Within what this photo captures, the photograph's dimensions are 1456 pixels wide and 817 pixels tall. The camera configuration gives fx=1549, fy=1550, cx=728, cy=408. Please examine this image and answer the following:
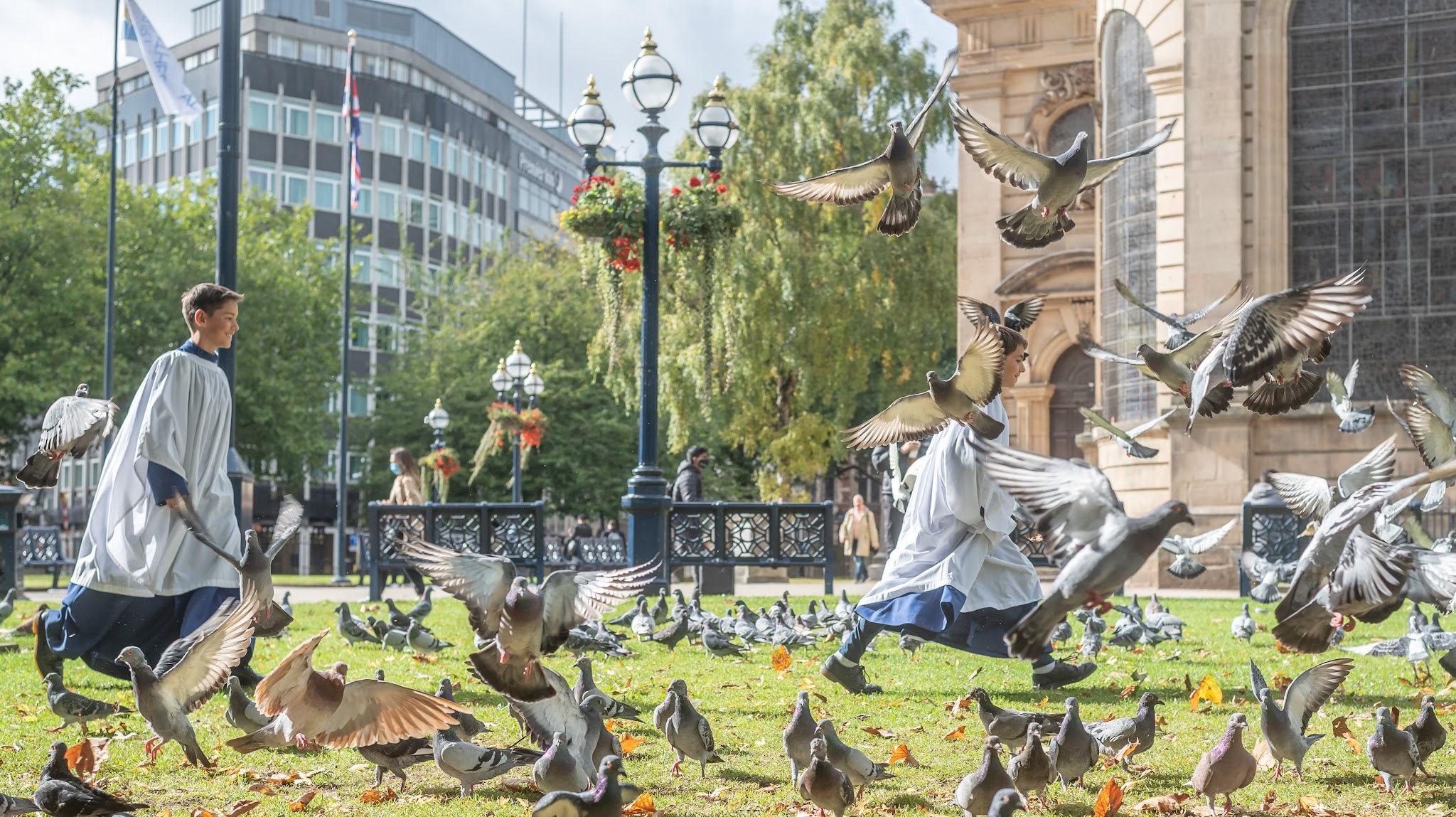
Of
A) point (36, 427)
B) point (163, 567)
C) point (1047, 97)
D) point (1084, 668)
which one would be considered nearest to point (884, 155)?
point (1084, 668)

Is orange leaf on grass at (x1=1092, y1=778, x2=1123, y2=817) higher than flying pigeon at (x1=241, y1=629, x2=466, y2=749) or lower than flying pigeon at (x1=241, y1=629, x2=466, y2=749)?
lower

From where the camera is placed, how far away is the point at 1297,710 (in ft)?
19.0

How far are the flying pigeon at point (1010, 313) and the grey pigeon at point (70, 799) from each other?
3.77 m

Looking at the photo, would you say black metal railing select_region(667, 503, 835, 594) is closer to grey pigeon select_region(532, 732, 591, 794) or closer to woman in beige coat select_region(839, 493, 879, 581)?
woman in beige coat select_region(839, 493, 879, 581)

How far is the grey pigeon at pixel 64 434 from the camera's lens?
26.1ft

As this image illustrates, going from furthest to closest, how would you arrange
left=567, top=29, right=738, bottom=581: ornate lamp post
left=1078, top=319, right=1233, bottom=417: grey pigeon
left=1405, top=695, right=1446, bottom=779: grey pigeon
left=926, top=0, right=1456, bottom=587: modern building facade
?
1. left=926, top=0, right=1456, bottom=587: modern building facade
2. left=567, top=29, right=738, bottom=581: ornate lamp post
3. left=1078, top=319, right=1233, bottom=417: grey pigeon
4. left=1405, top=695, right=1446, bottom=779: grey pigeon

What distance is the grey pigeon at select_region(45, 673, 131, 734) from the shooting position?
671 centimetres

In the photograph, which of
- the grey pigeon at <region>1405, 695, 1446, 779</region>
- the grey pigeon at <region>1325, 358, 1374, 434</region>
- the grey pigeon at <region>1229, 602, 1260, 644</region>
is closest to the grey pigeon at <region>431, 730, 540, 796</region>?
the grey pigeon at <region>1405, 695, 1446, 779</region>

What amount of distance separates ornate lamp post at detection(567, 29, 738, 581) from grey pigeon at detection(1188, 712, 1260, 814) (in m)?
11.9

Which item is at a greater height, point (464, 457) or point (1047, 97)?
point (1047, 97)

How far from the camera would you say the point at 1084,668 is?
8.23 m

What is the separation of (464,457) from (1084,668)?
3597 cm

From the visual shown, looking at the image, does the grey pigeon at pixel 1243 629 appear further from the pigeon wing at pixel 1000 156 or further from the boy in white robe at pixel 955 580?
the pigeon wing at pixel 1000 156

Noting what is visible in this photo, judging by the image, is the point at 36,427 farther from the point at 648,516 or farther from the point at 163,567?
the point at 163,567
